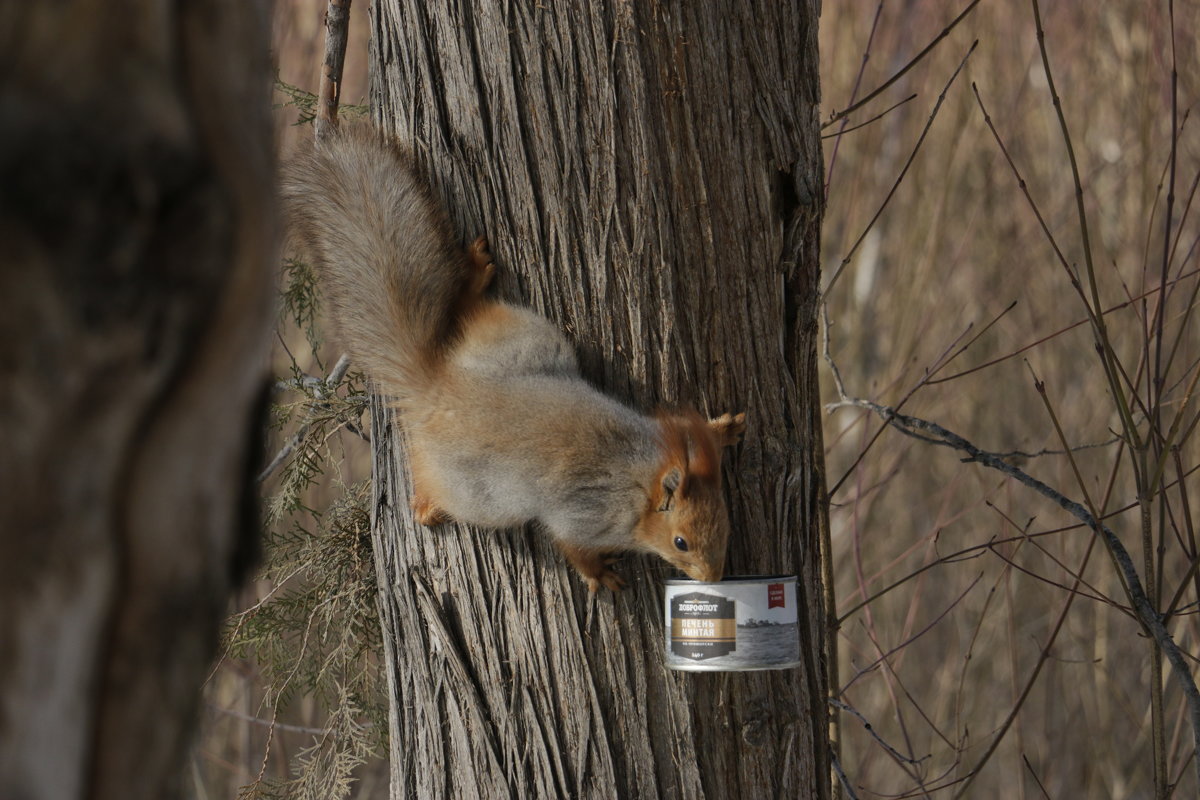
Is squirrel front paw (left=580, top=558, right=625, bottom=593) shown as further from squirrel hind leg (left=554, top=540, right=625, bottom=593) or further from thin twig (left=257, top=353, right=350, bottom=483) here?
thin twig (left=257, top=353, right=350, bottom=483)

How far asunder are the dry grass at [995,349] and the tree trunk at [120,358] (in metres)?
4.38

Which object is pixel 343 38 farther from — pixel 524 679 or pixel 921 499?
pixel 921 499

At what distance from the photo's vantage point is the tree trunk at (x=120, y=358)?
0.61 metres

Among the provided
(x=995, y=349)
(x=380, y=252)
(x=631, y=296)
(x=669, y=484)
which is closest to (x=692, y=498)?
(x=669, y=484)

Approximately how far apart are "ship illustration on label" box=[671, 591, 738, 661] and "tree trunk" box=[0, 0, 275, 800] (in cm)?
133

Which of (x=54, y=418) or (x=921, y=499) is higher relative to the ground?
(x=921, y=499)

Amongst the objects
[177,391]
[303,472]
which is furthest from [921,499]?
[177,391]

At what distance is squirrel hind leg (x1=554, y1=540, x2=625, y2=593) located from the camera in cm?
206

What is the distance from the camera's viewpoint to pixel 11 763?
2.07ft

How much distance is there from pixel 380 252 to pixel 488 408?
40cm

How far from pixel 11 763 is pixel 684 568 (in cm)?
149

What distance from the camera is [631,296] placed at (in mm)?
2043

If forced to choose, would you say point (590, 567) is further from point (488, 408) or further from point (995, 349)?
point (995, 349)

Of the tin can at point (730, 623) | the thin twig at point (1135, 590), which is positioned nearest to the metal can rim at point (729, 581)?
the tin can at point (730, 623)
